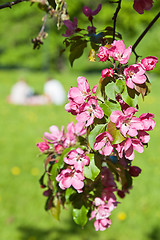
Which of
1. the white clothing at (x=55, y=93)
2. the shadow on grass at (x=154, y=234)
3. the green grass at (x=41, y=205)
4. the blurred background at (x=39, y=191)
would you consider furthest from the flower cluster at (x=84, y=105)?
the white clothing at (x=55, y=93)

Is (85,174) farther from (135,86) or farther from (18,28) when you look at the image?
(18,28)

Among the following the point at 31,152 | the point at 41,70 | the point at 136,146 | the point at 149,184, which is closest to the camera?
the point at 136,146

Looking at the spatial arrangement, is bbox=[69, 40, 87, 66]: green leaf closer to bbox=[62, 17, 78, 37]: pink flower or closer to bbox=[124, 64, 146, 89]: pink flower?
bbox=[62, 17, 78, 37]: pink flower

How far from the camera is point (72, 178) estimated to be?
1.14 metres

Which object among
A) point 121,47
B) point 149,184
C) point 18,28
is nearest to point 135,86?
point 121,47

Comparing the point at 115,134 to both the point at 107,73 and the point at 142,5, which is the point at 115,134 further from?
the point at 142,5

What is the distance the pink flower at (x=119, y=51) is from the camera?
3.30 ft

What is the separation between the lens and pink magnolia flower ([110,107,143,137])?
3.10ft

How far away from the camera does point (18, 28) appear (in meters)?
22.3

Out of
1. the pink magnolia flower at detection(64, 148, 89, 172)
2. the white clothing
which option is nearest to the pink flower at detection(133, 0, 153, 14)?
the pink magnolia flower at detection(64, 148, 89, 172)

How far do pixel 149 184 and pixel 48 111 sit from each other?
4605mm

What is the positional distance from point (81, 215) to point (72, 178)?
0.77 feet

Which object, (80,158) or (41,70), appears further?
(41,70)

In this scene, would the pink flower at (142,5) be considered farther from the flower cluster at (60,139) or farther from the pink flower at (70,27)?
the flower cluster at (60,139)
